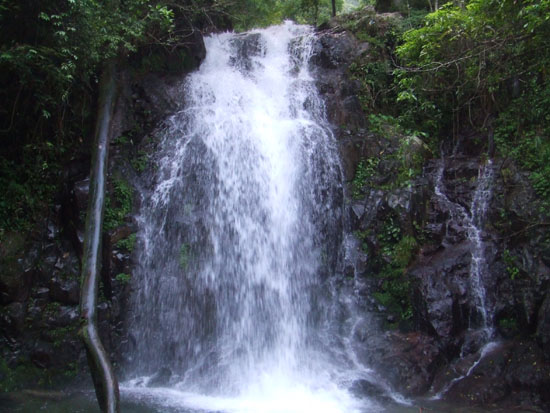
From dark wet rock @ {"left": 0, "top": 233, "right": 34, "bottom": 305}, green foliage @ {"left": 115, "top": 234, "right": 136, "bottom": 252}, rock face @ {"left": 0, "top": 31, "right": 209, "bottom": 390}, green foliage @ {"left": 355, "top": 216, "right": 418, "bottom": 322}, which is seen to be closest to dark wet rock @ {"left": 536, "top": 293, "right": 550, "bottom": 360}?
green foliage @ {"left": 355, "top": 216, "right": 418, "bottom": 322}

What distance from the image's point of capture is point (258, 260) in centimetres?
808

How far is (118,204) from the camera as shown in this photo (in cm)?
818

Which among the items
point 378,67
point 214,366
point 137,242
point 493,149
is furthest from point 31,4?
point 493,149

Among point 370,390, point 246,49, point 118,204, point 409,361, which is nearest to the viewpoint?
point 370,390

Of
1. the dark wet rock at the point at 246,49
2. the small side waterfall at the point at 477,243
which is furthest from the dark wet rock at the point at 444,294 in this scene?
the dark wet rock at the point at 246,49

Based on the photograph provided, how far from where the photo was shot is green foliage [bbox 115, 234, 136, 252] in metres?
7.77

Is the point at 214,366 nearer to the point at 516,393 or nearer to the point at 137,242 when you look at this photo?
the point at 137,242

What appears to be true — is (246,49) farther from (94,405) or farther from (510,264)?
(94,405)

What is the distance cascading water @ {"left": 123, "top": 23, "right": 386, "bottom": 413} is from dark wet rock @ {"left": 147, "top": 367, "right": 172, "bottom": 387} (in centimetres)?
2

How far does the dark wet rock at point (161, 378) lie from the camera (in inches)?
271

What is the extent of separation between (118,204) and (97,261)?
210 centimetres

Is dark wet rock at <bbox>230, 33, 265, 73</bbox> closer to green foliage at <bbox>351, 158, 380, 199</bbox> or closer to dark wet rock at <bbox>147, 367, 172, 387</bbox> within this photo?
green foliage at <bbox>351, 158, 380, 199</bbox>

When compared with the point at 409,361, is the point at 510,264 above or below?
above

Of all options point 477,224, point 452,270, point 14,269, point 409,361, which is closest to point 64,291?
point 14,269
